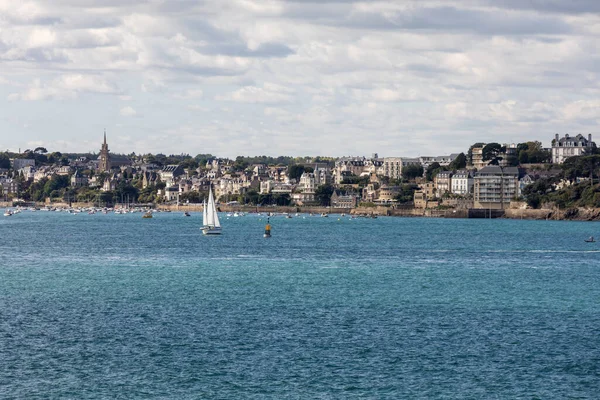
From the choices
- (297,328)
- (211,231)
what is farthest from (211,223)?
(297,328)

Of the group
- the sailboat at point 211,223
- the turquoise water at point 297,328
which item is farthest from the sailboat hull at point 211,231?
the turquoise water at point 297,328

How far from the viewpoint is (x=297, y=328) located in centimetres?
4266

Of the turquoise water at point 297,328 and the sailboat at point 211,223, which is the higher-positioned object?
the sailboat at point 211,223

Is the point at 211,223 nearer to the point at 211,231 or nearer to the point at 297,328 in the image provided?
the point at 211,231

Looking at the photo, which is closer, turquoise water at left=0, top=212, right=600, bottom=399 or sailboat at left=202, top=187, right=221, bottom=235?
turquoise water at left=0, top=212, right=600, bottom=399

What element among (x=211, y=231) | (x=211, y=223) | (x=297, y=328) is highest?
(x=211, y=223)

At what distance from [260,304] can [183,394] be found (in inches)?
738

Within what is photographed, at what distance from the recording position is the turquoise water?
32.8 meters

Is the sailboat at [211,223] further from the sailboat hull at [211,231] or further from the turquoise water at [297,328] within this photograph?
the turquoise water at [297,328]

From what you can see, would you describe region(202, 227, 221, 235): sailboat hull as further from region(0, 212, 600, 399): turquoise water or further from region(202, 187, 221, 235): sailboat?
region(0, 212, 600, 399): turquoise water

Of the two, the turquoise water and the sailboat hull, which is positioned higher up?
the sailboat hull

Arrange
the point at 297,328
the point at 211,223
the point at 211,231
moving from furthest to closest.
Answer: the point at 211,223 → the point at 211,231 → the point at 297,328

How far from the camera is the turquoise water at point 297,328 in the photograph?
108 ft

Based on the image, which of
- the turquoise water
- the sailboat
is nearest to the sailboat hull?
the sailboat
